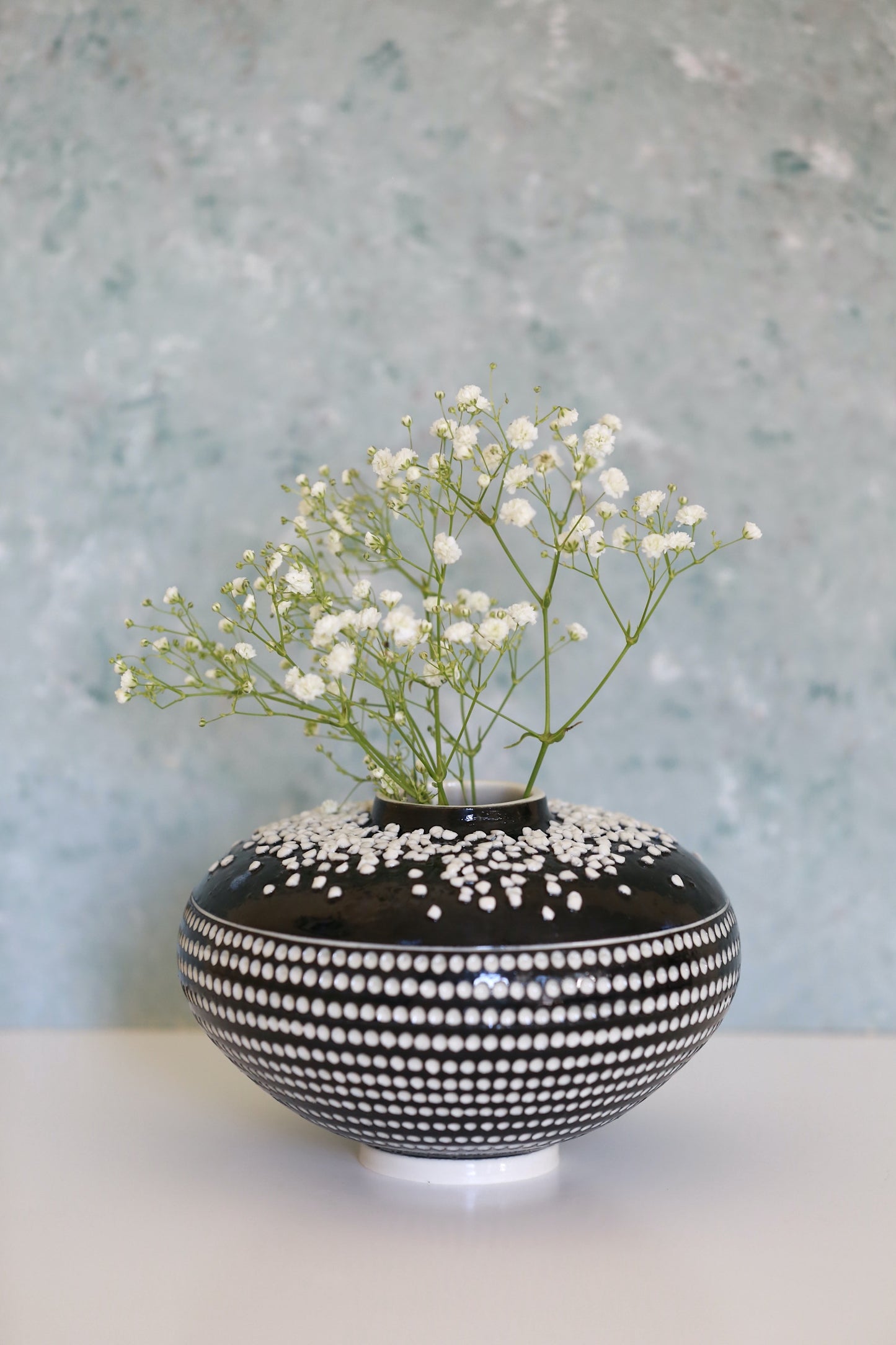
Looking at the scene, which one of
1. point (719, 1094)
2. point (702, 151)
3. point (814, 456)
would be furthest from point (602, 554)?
point (719, 1094)

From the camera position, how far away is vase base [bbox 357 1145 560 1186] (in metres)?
0.84

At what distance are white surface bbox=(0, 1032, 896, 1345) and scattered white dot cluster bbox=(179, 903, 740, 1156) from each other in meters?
0.07

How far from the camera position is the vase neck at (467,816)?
0.83 meters

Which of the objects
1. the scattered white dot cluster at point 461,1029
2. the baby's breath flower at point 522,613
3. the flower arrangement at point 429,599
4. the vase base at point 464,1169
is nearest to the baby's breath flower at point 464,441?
the flower arrangement at point 429,599

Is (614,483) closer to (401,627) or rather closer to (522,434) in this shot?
(522,434)

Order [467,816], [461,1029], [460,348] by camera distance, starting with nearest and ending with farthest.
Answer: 1. [461,1029]
2. [467,816]
3. [460,348]

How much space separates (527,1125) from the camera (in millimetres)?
764

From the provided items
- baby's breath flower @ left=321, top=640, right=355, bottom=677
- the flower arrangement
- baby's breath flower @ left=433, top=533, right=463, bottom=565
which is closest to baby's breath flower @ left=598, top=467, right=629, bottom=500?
the flower arrangement

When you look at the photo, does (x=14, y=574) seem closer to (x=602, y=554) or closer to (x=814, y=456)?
(x=602, y=554)

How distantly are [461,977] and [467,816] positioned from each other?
0.13 meters

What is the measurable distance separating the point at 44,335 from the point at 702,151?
2.24 feet

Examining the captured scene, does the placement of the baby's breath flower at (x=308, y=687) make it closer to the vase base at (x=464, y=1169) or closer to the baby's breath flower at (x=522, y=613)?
the baby's breath flower at (x=522, y=613)

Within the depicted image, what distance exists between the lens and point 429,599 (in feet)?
2.77

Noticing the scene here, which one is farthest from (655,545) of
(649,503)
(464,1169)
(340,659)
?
(464,1169)
